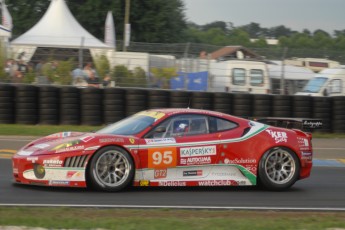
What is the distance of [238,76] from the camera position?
19266 mm

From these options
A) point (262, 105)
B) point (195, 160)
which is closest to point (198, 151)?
point (195, 160)

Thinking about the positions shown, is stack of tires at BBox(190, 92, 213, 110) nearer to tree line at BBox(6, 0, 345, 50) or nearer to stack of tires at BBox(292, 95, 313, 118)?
stack of tires at BBox(292, 95, 313, 118)

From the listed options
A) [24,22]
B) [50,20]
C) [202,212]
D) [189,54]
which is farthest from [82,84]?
[24,22]

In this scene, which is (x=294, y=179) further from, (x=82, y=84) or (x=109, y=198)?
(x=82, y=84)

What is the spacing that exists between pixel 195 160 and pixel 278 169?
129 cm

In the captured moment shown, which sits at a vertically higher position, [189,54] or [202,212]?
[189,54]

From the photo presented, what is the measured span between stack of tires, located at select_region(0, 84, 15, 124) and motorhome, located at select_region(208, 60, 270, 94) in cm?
540

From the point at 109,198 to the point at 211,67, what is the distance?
10.7m

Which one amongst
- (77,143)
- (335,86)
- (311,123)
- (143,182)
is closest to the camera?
(77,143)

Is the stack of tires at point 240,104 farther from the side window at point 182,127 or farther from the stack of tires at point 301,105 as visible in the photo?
the side window at point 182,127

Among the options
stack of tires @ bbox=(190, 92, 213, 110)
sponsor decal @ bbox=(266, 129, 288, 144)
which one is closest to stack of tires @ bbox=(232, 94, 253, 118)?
stack of tires @ bbox=(190, 92, 213, 110)

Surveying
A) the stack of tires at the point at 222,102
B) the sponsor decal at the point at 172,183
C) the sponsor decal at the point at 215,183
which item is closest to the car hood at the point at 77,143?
the sponsor decal at the point at 172,183

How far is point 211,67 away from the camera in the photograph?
18250mm

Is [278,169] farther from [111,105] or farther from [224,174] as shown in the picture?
[111,105]
